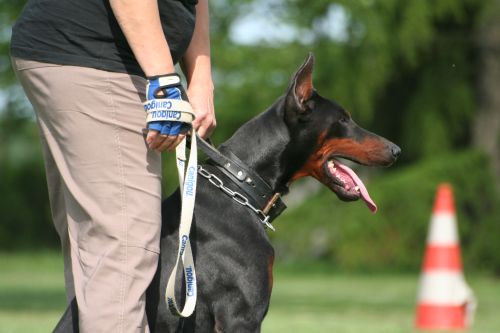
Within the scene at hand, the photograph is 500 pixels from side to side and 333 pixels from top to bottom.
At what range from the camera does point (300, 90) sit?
4.19 metres

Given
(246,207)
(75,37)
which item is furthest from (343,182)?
(75,37)

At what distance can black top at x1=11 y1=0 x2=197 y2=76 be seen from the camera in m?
3.61

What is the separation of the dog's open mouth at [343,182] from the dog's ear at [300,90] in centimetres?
26

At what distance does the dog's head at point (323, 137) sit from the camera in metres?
4.21

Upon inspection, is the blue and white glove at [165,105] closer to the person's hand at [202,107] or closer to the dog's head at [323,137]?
the person's hand at [202,107]

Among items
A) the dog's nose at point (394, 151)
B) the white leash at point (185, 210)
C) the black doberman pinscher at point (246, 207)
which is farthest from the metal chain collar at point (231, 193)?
the dog's nose at point (394, 151)

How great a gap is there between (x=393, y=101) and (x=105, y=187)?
56.6 ft

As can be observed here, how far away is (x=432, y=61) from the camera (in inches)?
773

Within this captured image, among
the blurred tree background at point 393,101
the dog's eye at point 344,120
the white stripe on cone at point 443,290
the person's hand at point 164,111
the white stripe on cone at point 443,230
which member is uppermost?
the person's hand at point 164,111

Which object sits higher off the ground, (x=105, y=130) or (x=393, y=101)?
(x=105, y=130)

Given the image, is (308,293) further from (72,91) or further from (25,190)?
(25,190)

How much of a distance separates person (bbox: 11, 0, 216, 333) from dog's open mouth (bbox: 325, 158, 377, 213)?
0.85 meters

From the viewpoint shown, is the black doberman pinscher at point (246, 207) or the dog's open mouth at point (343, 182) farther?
the dog's open mouth at point (343, 182)

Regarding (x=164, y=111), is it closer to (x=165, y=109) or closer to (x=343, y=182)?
(x=165, y=109)
